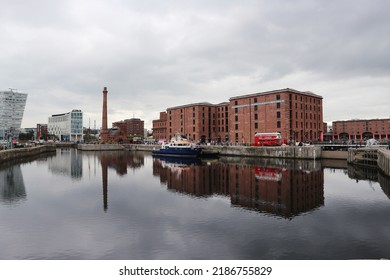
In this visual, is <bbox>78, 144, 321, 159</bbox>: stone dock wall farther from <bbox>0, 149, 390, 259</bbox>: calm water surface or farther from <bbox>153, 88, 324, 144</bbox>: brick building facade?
<bbox>0, 149, 390, 259</bbox>: calm water surface

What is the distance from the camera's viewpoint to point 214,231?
18297 mm

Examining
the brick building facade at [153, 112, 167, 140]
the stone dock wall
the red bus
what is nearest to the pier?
the stone dock wall

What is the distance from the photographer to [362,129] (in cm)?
16625

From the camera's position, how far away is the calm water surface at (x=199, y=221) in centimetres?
1530

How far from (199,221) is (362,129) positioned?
582 ft

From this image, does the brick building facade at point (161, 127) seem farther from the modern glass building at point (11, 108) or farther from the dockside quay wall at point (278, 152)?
the modern glass building at point (11, 108)

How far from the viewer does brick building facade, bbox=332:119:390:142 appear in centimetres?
15900

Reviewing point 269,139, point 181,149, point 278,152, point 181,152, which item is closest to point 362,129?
point 269,139

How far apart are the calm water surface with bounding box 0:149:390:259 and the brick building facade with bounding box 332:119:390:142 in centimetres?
14115

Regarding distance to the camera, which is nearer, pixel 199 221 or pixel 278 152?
pixel 199 221

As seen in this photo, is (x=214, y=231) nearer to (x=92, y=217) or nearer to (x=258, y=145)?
(x=92, y=217)

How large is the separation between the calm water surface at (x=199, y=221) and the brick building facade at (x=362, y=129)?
14115cm

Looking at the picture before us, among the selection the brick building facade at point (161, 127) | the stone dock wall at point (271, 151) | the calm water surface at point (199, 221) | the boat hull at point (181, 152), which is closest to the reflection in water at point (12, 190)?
the calm water surface at point (199, 221)

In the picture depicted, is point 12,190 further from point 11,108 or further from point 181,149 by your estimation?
point 11,108
